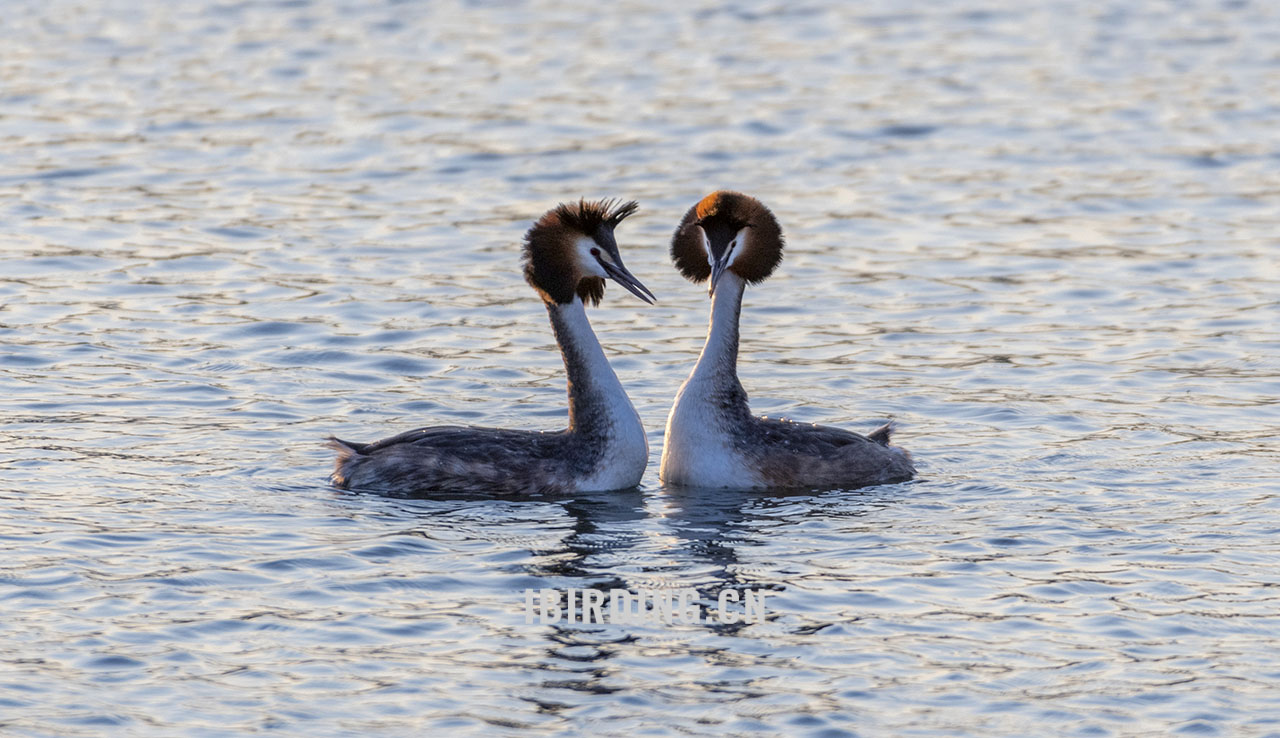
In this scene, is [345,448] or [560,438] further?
[560,438]

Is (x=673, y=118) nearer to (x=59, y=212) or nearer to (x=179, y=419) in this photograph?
(x=59, y=212)


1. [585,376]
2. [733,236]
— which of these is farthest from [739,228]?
[585,376]

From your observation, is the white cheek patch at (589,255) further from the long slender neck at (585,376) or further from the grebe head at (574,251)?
the long slender neck at (585,376)

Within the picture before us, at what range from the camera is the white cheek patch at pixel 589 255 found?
13.1 meters

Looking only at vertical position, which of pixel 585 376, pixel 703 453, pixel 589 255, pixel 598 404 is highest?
pixel 589 255

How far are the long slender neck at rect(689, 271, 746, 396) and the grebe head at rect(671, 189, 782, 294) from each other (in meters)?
0.08

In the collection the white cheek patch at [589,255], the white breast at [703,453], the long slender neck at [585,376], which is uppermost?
the white cheek patch at [589,255]

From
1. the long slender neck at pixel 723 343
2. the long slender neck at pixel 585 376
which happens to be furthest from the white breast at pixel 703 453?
the long slender neck at pixel 585 376

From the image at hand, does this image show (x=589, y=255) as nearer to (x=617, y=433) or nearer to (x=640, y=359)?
(x=617, y=433)

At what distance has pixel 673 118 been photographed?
26.5 meters

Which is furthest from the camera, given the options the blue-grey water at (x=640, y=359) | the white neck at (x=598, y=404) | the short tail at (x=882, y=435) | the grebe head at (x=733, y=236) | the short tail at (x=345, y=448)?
the short tail at (x=882, y=435)

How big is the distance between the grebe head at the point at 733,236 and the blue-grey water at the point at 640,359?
157 centimetres

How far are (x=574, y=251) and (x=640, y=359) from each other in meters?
3.66

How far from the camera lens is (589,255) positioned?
13180 mm
